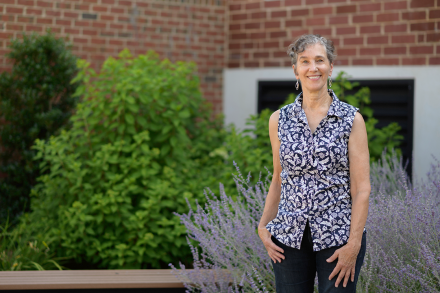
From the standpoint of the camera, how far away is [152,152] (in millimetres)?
4590

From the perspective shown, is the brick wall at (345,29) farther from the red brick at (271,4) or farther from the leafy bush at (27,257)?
the leafy bush at (27,257)

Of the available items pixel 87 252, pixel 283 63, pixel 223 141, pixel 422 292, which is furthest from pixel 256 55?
pixel 422 292

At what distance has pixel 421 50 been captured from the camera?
550 centimetres

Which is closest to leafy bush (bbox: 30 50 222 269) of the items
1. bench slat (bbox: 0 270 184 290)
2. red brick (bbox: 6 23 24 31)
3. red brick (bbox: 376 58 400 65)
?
bench slat (bbox: 0 270 184 290)

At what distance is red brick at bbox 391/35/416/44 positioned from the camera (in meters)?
5.55

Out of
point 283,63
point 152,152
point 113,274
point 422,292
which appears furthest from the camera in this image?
point 283,63

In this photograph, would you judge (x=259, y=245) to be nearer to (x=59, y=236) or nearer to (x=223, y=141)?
(x=59, y=236)

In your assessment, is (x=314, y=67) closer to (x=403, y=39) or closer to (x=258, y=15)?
(x=403, y=39)

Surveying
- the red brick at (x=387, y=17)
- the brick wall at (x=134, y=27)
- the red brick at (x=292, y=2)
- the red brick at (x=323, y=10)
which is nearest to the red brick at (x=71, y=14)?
the brick wall at (x=134, y=27)

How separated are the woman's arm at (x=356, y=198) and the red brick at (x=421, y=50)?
3.81m

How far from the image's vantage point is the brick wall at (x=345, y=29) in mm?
5496

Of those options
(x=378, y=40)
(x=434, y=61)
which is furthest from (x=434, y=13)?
(x=378, y=40)

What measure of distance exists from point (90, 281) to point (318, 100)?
2.12m

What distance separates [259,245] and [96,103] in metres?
2.33
